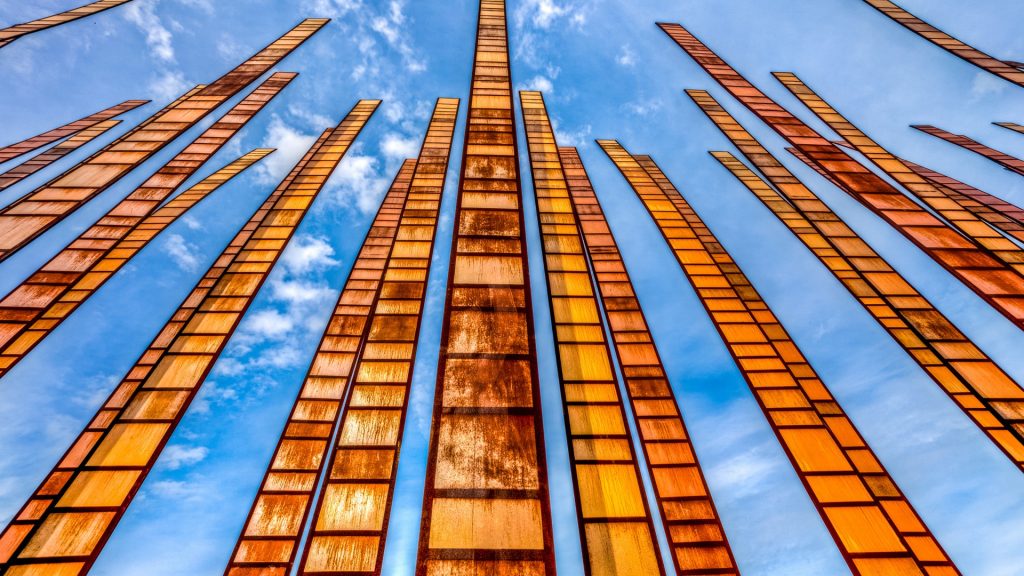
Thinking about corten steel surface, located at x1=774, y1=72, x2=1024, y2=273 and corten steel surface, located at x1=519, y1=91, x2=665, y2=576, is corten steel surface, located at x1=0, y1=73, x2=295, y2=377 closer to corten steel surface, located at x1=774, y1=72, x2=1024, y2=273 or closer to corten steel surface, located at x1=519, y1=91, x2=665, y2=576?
corten steel surface, located at x1=519, y1=91, x2=665, y2=576

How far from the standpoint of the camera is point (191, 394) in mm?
9945

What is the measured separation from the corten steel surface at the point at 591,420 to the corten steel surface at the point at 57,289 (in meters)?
9.97

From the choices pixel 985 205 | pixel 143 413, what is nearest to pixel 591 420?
pixel 143 413

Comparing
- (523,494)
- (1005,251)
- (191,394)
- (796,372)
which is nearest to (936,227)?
(1005,251)

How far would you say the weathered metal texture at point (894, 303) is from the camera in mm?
9422

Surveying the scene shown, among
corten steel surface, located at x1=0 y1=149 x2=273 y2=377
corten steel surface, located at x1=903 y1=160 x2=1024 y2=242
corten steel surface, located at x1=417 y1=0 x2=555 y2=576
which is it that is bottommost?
corten steel surface, located at x1=417 y1=0 x2=555 y2=576

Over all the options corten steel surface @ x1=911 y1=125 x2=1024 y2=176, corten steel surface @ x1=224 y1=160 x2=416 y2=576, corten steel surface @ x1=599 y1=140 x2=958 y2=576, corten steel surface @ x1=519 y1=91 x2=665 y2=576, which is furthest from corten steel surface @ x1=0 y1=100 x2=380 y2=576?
corten steel surface @ x1=911 y1=125 x2=1024 y2=176

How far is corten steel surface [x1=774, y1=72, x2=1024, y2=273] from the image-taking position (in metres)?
9.77

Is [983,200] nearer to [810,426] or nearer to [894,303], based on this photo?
[894,303]

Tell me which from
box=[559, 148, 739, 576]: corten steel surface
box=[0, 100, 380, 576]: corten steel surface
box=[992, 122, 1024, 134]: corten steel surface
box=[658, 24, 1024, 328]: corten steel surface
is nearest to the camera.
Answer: box=[0, 100, 380, 576]: corten steel surface

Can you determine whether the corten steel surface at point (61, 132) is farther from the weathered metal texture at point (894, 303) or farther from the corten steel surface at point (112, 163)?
the weathered metal texture at point (894, 303)

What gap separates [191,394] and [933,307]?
16875 mm

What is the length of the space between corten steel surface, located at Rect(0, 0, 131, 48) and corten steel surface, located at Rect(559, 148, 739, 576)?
51.4ft

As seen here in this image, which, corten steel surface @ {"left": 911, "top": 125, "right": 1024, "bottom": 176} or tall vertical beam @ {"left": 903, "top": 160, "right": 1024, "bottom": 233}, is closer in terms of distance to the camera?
tall vertical beam @ {"left": 903, "top": 160, "right": 1024, "bottom": 233}
